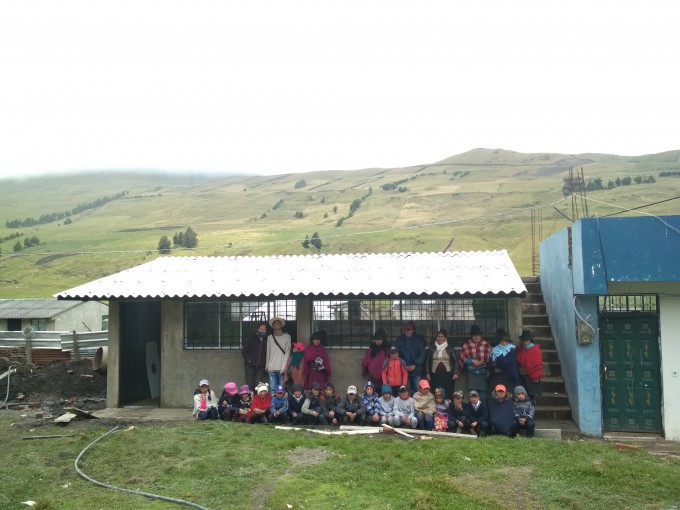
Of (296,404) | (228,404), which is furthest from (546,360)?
(228,404)

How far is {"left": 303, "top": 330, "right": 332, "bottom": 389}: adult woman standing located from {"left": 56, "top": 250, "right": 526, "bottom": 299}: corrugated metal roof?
3.36ft

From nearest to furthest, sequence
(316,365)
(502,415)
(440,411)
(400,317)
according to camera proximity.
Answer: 1. (502,415)
2. (440,411)
3. (316,365)
4. (400,317)

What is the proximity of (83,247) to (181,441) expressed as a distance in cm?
7231

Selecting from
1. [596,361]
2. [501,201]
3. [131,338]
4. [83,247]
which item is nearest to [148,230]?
[83,247]

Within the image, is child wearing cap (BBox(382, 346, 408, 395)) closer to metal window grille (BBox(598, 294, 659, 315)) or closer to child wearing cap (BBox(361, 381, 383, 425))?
child wearing cap (BBox(361, 381, 383, 425))

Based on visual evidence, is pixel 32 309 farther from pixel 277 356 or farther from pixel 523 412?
pixel 523 412

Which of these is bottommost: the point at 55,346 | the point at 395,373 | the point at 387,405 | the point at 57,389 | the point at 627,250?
the point at 57,389

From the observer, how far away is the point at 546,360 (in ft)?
39.6

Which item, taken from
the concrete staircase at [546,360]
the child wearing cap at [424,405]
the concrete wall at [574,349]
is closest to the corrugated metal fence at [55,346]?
the child wearing cap at [424,405]

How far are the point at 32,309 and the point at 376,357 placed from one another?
2813 centimetres

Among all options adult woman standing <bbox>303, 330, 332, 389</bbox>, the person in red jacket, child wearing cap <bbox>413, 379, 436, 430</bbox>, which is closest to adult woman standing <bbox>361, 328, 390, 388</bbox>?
adult woman standing <bbox>303, 330, 332, 389</bbox>

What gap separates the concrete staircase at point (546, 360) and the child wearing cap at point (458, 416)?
2025 millimetres

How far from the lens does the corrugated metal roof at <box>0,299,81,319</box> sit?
31.9 metres

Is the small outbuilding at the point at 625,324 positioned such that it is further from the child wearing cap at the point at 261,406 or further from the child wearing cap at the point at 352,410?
the child wearing cap at the point at 261,406
